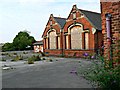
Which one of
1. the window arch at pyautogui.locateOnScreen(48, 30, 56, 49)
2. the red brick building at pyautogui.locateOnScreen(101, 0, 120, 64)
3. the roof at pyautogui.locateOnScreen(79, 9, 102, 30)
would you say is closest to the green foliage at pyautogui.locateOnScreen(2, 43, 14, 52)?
the window arch at pyautogui.locateOnScreen(48, 30, 56, 49)

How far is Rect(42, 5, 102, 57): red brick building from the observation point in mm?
30623

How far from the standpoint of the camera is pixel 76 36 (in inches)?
1318

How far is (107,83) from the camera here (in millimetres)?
4789

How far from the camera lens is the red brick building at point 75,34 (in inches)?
1206

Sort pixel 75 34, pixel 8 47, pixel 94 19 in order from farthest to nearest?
pixel 8 47 → pixel 75 34 → pixel 94 19

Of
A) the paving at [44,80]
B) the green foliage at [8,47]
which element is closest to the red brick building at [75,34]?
the paving at [44,80]

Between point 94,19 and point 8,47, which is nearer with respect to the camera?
point 94,19

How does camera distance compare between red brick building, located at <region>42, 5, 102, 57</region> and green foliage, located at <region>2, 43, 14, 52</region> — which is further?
green foliage, located at <region>2, 43, 14, 52</region>

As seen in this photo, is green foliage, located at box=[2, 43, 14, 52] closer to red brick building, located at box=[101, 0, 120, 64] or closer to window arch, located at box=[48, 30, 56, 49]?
window arch, located at box=[48, 30, 56, 49]

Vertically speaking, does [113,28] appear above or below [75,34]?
below

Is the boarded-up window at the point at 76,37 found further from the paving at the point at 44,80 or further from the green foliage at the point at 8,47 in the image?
the green foliage at the point at 8,47

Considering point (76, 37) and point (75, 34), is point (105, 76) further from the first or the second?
point (75, 34)

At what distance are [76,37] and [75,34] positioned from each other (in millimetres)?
672

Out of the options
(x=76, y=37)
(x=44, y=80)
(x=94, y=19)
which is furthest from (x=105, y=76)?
(x=94, y=19)
